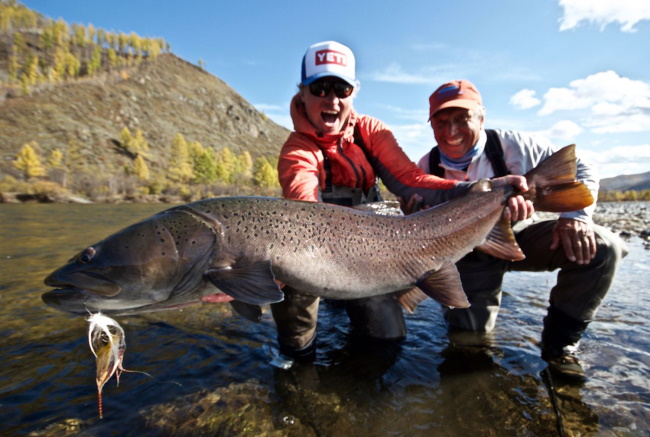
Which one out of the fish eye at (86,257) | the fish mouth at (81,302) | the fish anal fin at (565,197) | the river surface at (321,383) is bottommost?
the river surface at (321,383)

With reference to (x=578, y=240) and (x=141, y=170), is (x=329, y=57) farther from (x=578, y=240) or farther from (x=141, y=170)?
(x=141, y=170)

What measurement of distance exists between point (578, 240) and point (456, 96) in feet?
5.64

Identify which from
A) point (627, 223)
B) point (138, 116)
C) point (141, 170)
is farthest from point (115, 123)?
point (627, 223)

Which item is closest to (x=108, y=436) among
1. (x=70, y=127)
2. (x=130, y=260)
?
(x=130, y=260)

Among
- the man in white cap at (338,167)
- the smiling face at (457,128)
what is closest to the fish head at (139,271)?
the man in white cap at (338,167)

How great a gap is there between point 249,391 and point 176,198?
50.3 meters

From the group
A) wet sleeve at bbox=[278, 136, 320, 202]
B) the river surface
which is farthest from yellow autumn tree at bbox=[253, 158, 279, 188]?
wet sleeve at bbox=[278, 136, 320, 202]

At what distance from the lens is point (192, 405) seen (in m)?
2.45

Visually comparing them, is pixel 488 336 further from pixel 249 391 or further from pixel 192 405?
pixel 192 405

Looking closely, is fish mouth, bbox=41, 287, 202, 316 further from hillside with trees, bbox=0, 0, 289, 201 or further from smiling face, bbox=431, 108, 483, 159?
hillside with trees, bbox=0, 0, 289, 201

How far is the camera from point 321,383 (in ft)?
8.97

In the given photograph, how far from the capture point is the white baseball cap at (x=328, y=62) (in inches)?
134

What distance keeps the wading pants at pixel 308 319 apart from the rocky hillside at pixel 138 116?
234 ft

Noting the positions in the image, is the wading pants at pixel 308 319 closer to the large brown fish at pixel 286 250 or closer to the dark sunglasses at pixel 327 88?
the large brown fish at pixel 286 250
